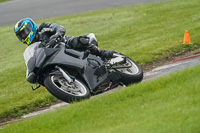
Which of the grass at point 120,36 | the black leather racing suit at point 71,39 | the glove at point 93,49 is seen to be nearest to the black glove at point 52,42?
the black leather racing suit at point 71,39

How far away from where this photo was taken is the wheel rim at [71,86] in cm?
760

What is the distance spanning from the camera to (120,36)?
1688 centimetres

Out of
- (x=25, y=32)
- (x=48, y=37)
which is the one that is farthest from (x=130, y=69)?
(x=25, y=32)

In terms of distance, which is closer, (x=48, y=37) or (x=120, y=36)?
(x=48, y=37)

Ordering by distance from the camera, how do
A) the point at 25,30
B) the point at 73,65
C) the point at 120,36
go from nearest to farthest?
the point at 73,65
the point at 25,30
the point at 120,36

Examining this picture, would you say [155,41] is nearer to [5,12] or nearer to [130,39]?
[130,39]

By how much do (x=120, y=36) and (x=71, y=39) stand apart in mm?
8412

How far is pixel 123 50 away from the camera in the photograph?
14.1 m

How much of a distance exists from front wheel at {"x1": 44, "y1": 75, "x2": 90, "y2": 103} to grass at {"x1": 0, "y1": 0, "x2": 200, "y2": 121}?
1.96 meters

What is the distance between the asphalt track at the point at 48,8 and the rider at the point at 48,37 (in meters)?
15.5

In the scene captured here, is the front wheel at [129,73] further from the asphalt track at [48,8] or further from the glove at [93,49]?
the asphalt track at [48,8]

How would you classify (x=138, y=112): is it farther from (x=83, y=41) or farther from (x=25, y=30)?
(x=25, y=30)

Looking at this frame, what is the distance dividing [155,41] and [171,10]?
6735mm

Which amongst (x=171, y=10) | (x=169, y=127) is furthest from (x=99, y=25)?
(x=169, y=127)
